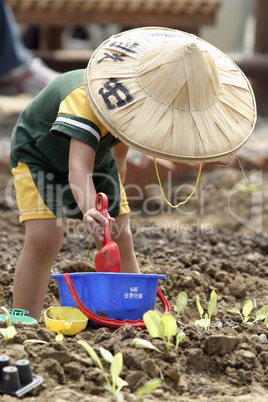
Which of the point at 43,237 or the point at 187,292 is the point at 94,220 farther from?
the point at 187,292

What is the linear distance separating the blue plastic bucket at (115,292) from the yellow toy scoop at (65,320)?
1.8 inches

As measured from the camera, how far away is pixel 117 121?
1.94m

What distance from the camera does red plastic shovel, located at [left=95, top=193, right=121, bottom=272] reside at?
1.99 metres

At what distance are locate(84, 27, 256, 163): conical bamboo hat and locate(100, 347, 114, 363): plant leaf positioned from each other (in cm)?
63

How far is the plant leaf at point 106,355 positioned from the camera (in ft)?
5.46

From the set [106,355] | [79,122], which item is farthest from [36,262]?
[106,355]

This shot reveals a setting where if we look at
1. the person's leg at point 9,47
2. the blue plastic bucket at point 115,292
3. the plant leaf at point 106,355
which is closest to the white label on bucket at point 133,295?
the blue plastic bucket at point 115,292

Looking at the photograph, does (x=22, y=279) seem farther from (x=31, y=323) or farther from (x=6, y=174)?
(x=6, y=174)

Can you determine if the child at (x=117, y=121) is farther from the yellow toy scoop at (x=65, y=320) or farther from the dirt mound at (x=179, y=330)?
the dirt mound at (x=179, y=330)

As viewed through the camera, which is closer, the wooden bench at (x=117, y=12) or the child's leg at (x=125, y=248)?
the child's leg at (x=125, y=248)

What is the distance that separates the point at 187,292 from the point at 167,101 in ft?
3.68

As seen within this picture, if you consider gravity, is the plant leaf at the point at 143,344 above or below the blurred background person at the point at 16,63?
below

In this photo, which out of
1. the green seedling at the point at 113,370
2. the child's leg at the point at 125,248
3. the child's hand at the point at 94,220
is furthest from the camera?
the child's leg at the point at 125,248

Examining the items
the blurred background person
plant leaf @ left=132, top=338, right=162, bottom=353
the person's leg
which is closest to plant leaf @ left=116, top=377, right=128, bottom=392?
plant leaf @ left=132, top=338, right=162, bottom=353
